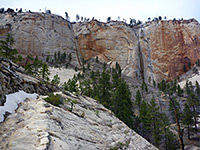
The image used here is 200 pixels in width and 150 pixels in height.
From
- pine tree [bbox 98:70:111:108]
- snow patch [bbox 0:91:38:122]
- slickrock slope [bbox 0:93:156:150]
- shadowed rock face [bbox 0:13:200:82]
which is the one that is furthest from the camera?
shadowed rock face [bbox 0:13:200:82]

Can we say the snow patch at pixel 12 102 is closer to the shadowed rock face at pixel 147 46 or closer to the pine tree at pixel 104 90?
the pine tree at pixel 104 90

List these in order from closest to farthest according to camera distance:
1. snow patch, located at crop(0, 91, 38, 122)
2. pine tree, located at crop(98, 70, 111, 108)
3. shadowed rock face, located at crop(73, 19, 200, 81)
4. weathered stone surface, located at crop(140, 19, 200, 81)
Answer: snow patch, located at crop(0, 91, 38, 122)
pine tree, located at crop(98, 70, 111, 108)
weathered stone surface, located at crop(140, 19, 200, 81)
shadowed rock face, located at crop(73, 19, 200, 81)

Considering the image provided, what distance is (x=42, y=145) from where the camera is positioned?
4965 millimetres

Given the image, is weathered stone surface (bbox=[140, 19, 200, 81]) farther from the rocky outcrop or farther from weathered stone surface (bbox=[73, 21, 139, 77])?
the rocky outcrop

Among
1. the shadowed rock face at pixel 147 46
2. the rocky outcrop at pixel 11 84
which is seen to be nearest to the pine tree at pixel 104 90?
the rocky outcrop at pixel 11 84

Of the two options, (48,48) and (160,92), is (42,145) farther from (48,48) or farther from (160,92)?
(48,48)

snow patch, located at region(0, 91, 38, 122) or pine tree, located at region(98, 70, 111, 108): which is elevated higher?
snow patch, located at region(0, 91, 38, 122)

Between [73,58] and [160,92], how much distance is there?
1708 inches

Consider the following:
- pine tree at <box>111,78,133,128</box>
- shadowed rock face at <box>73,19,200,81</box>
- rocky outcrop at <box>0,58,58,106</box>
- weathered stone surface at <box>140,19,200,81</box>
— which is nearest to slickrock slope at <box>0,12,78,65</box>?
shadowed rock face at <box>73,19,200,81</box>

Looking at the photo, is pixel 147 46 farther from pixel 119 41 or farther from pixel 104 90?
pixel 104 90

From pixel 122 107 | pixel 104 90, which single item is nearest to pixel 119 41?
pixel 104 90

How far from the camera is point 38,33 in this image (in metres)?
75.8

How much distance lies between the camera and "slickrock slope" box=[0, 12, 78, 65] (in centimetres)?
7169

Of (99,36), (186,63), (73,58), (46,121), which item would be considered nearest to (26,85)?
(46,121)
